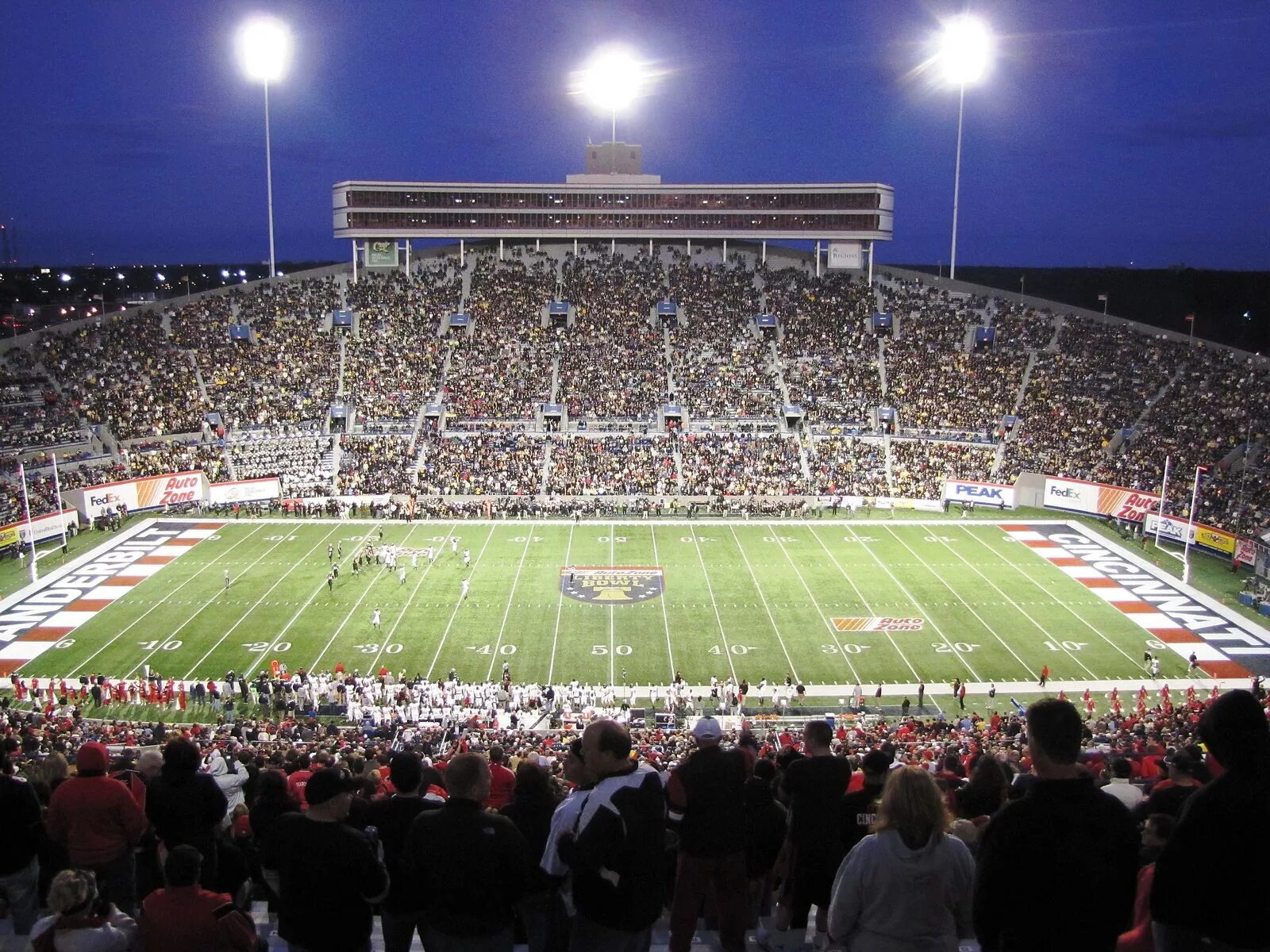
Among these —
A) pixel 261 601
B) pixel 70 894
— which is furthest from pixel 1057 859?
pixel 261 601

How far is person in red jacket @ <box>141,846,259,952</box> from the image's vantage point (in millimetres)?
4793

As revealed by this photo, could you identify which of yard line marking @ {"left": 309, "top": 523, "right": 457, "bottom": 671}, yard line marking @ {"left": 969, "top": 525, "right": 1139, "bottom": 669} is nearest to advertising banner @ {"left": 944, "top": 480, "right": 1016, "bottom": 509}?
yard line marking @ {"left": 969, "top": 525, "right": 1139, "bottom": 669}

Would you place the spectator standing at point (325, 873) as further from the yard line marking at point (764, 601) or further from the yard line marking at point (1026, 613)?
the yard line marking at point (1026, 613)

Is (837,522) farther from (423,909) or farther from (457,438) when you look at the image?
(423,909)

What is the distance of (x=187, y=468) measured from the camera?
49156 millimetres

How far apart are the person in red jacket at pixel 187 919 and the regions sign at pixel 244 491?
46.6 meters

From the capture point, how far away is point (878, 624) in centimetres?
3228

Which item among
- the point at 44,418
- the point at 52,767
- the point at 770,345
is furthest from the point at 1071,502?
the point at 44,418

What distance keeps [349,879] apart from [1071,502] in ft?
154

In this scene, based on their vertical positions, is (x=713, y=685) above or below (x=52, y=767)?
below

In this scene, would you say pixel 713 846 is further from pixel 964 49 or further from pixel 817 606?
pixel 964 49

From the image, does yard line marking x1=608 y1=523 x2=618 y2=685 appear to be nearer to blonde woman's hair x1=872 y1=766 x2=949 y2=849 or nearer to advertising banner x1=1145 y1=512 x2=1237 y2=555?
advertising banner x1=1145 y1=512 x2=1237 y2=555

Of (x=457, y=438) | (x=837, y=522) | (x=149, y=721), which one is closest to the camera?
(x=149, y=721)

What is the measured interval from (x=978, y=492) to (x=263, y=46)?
47.0 metres
